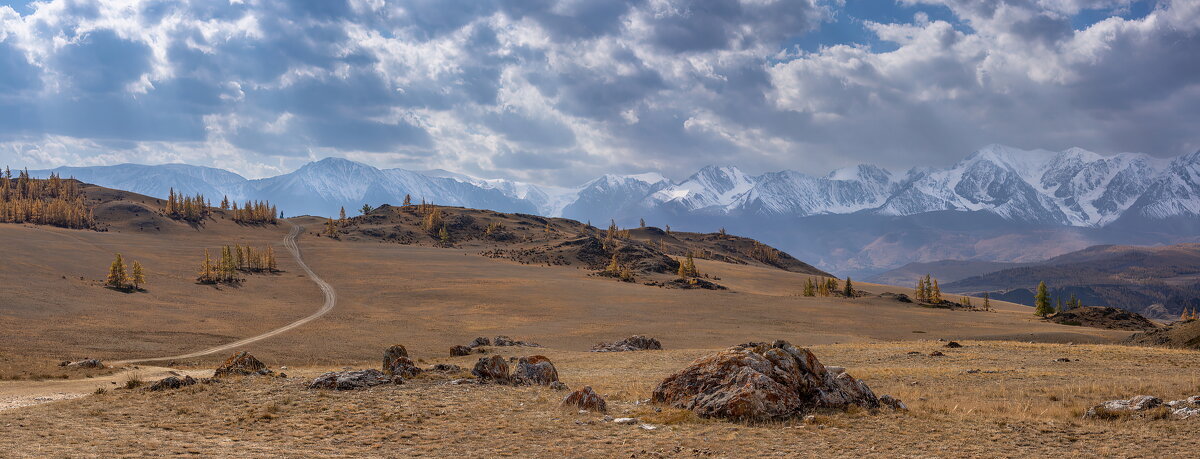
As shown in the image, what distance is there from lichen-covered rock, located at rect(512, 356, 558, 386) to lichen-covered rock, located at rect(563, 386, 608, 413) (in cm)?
534

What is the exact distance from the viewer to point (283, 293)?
326 ft

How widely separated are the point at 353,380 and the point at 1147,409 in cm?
2432

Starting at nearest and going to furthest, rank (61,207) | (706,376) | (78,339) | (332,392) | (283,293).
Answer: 1. (706,376)
2. (332,392)
3. (78,339)
4. (283,293)
5. (61,207)

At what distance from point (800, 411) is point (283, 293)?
97494mm

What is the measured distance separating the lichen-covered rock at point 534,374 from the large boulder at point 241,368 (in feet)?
37.8

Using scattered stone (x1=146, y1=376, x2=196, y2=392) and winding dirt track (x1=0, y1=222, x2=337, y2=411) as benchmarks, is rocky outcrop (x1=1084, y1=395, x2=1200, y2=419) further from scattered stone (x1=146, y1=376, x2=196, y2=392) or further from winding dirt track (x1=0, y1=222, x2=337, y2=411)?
winding dirt track (x1=0, y1=222, x2=337, y2=411)

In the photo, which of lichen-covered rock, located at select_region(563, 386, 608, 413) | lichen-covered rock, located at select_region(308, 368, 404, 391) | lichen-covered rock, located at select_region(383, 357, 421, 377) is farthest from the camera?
lichen-covered rock, located at select_region(383, 357, 421, 377)

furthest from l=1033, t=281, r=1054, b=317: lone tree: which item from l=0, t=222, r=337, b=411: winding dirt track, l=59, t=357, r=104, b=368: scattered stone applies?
l=59, t=357, r=104, b=368: scattered stone

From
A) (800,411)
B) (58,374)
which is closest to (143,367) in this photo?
(58,374)

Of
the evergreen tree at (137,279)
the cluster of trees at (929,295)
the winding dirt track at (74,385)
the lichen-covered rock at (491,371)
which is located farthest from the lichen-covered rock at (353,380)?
the cluster of trees at (929,295)

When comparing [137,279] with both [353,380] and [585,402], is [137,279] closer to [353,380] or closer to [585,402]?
[353,380]

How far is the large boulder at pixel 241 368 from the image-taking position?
2807 cm

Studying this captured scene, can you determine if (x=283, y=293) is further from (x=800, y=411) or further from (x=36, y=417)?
(x=800, y=411)

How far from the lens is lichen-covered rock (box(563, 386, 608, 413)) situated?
19.3 metres
